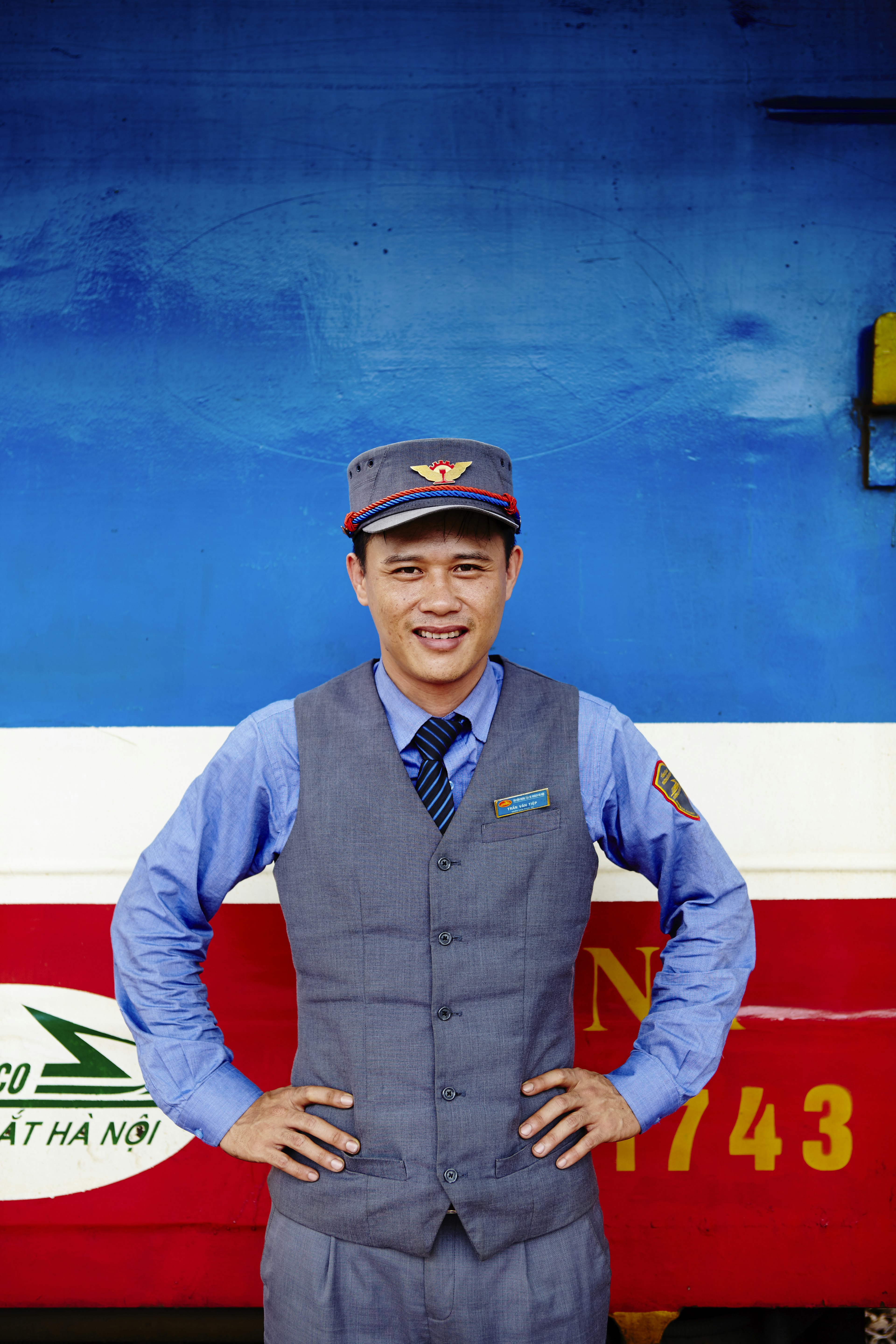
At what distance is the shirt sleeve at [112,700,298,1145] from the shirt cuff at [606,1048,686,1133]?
544 mm

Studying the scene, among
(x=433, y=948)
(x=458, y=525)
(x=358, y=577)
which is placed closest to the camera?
(x=433, y=948)

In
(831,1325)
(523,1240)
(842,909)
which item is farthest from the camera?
(831,1325)

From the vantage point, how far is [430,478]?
1.23 metres

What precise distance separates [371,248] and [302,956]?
1343mm

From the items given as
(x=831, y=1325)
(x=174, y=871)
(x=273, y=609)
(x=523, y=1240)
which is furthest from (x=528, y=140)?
(x=831, y=1325)

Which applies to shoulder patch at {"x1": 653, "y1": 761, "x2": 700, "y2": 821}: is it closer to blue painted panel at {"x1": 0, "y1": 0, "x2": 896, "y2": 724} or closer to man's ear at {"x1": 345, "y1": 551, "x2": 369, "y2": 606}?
blue painted panel at {"x1": 0, "y1": 0, "x2": 896, "y2": 724}

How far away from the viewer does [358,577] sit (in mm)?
1337

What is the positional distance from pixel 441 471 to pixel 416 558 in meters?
0.13

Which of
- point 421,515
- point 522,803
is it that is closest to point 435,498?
point 421,515

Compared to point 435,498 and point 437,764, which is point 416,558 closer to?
point 435,498

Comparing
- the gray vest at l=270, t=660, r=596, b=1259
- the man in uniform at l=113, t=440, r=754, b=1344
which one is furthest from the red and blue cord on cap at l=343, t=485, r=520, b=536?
the gray vest at l=270, t=660, r=596, b=1259

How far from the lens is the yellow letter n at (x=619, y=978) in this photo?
1674mm

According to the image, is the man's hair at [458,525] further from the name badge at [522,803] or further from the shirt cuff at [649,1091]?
the shirt cuff at [649,1091]

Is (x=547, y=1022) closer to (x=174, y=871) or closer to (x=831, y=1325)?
(x=174, y=871)
